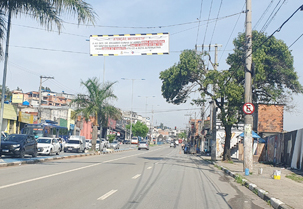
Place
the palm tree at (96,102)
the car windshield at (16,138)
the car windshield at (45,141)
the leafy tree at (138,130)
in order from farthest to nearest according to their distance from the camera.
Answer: the leafy tree at (138,130) < the palm tree at (96,102) < the car windshield at (45,141) < the car windshield at (16,138)

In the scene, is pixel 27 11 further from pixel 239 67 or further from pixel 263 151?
pixel 263 151

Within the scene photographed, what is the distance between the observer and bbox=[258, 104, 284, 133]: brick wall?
4019cm

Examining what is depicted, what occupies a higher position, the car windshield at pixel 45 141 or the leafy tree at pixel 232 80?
the leafy tree at pixel 232 80

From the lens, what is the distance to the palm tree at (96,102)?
125 ft

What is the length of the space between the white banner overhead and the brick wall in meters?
25.8

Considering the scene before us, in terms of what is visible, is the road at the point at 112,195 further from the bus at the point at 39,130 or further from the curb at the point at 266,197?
the bus at the point at 39,130

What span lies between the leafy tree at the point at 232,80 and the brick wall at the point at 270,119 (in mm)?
5922

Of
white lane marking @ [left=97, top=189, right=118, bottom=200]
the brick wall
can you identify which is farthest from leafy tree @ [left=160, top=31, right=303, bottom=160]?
white lane marking @ [left=97, top=189, right=118, bottom=200]

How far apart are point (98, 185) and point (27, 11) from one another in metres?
9.90

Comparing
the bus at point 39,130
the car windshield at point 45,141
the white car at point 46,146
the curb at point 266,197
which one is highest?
the bus at point 39,130

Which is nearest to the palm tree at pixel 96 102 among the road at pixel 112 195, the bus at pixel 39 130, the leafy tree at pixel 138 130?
the bus at pixel 39 130

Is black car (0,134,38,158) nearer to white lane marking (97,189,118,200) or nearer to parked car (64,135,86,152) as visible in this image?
parked car (64,135,86,152)

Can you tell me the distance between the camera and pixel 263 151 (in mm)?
33906

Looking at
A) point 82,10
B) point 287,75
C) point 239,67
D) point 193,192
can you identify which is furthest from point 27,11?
point 287,75
